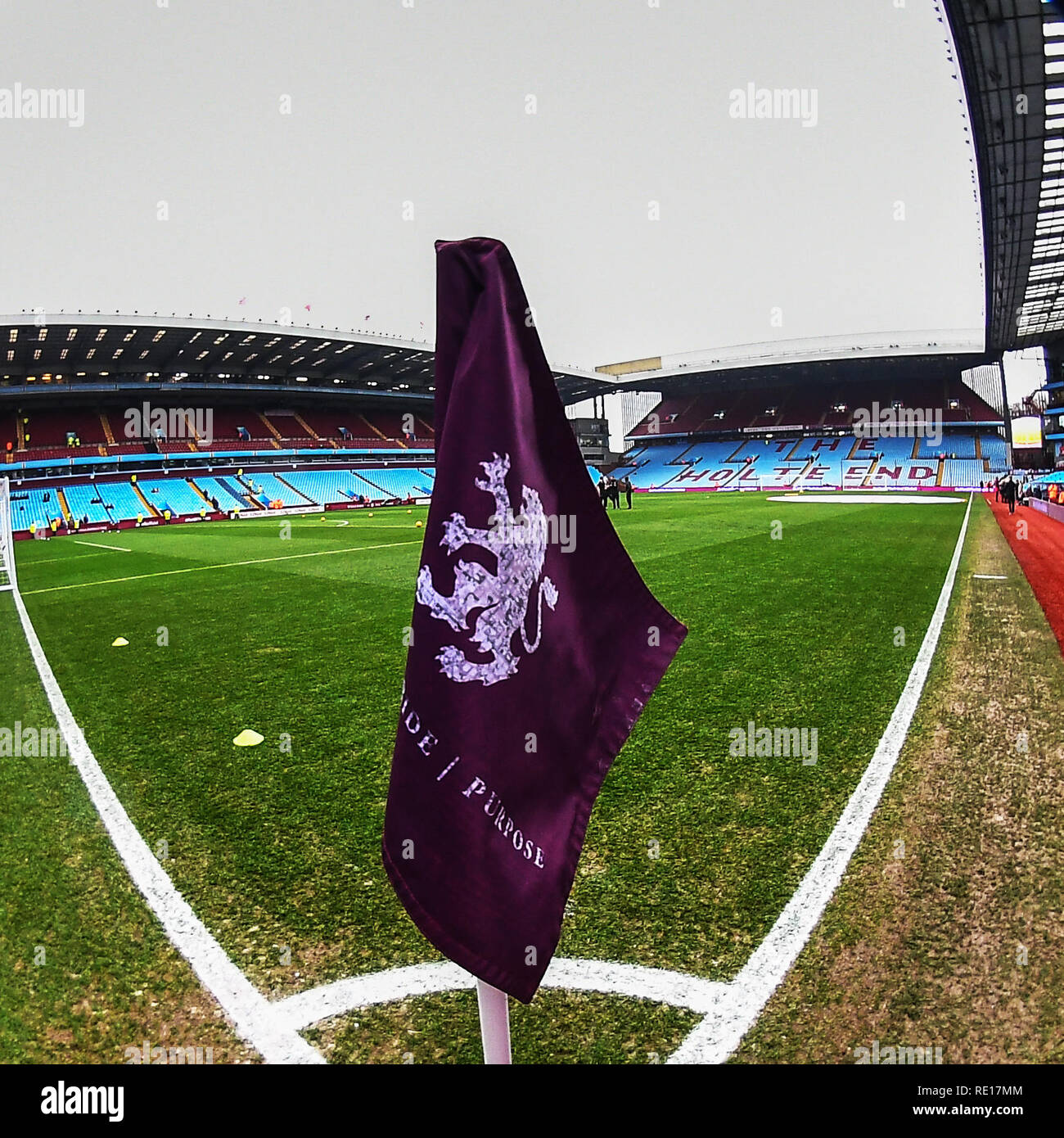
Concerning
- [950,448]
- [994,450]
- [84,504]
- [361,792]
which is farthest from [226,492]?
[994,450]

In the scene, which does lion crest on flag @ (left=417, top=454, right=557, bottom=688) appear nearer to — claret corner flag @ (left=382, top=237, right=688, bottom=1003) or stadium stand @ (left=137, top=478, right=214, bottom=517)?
claret corner flag @ (left=382, top=237, right=688, bottom=1003)

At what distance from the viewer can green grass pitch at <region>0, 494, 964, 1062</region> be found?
8.82ft

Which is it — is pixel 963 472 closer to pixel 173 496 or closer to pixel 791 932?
pixel 173 496

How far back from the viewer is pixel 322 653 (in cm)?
770

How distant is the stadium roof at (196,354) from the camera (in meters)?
41.9

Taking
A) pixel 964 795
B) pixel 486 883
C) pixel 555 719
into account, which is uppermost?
pixel 555 719

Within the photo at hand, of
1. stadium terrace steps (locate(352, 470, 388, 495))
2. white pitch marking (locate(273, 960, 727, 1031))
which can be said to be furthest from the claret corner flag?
stadium terrace steps (locate(352, 470, 388, 495))

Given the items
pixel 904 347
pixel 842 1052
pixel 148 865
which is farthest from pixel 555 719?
pixel 904 347

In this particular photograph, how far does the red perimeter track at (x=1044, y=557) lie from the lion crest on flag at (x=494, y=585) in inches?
290

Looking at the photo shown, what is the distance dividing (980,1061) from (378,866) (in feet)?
7.88

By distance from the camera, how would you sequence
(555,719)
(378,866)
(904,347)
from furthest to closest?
(904,347)
(378,866)
(555,719)

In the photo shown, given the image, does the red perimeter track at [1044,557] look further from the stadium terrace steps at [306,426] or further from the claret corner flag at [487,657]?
the stadium terrace steps at [306,426]

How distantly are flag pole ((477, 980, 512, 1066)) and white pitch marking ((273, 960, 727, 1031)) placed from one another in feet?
2.31
